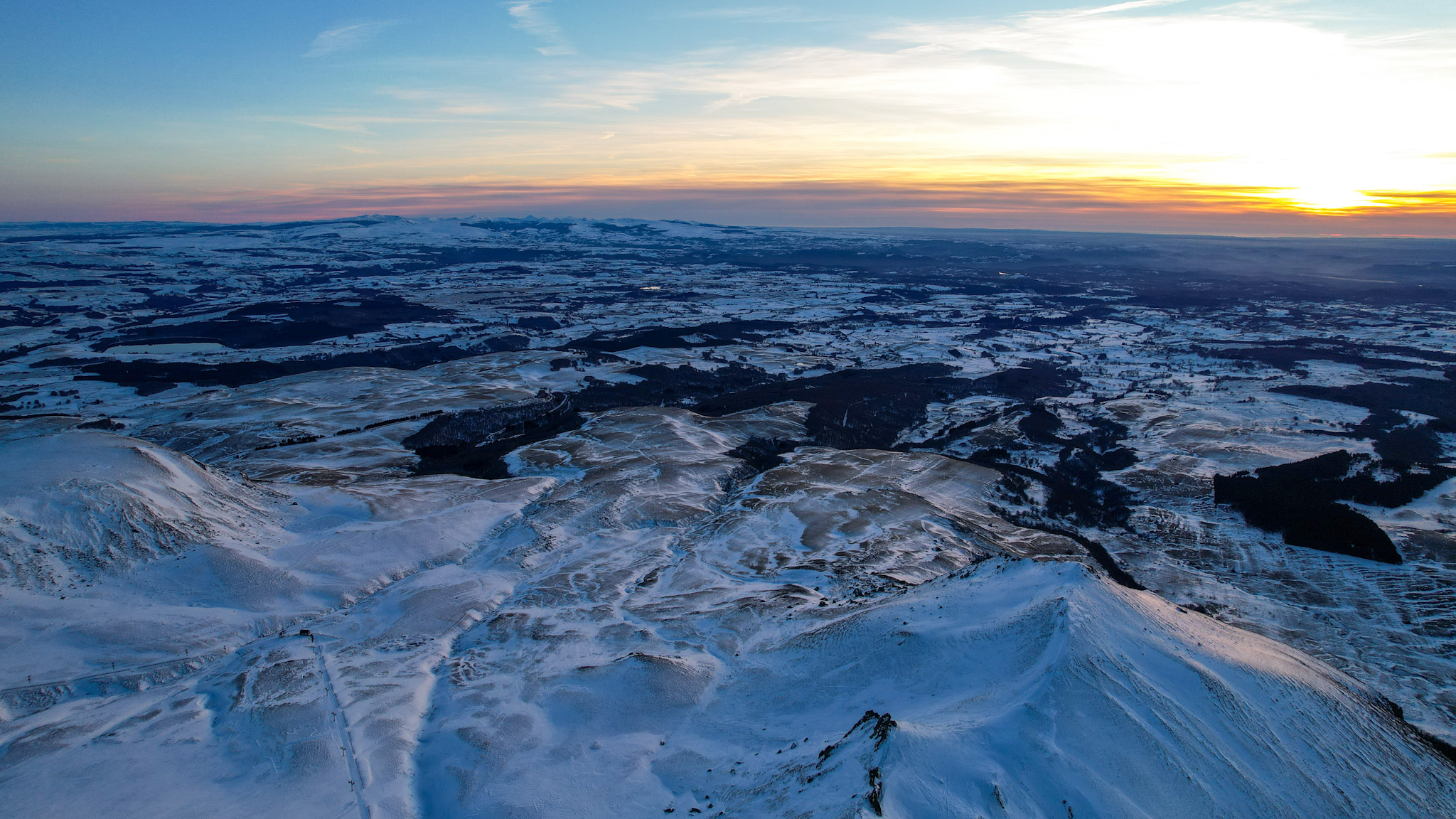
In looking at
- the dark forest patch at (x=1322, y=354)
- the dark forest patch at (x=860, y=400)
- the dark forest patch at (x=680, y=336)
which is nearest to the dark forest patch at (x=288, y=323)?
the dark forest patch at (x=680, y=336)

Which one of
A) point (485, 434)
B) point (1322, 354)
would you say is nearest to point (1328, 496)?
point (485, 434)

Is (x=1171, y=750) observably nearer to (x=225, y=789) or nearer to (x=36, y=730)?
(x=225, y=789)

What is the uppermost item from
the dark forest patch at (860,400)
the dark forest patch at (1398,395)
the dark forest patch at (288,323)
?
the dark forest patch at (288,323)

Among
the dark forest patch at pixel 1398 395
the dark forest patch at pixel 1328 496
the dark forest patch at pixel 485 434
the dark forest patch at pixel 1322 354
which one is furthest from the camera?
the dark forest patch at pixel 1322 354

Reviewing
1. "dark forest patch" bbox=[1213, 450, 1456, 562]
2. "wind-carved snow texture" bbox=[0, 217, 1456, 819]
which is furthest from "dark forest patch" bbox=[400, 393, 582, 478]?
"dark forest patch" bbox=[1213, 450, 1456, 562]

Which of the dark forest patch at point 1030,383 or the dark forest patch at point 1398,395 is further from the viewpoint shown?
the dark forest patch at point 1030,383

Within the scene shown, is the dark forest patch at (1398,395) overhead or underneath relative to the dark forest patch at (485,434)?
underneath

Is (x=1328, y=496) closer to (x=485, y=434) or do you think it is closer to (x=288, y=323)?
(x=485, y=434)

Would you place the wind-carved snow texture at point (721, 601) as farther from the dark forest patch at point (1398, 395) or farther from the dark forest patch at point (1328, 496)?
the dark forest patch at point (1398, 395)
